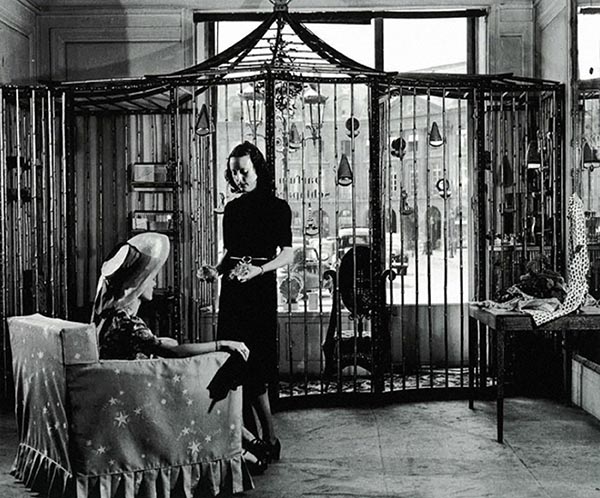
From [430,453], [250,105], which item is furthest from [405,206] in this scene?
[430,453]

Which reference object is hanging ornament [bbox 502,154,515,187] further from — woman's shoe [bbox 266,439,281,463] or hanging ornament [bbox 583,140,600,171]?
woman's shoe [bbox 266,439,281,463]

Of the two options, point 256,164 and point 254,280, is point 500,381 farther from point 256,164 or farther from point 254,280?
point 256,164

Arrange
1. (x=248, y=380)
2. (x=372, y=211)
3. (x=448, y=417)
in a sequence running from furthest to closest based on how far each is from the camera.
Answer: (x=372, y=211) < (x=448, y=417) < (x=248, y=380)

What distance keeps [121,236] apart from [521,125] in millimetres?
3824

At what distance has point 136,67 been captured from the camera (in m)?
8.16

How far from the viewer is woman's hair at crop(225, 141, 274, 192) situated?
4.87 meters

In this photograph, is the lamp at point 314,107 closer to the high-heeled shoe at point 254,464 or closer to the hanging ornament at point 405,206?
the hanging ornament at point 405,206

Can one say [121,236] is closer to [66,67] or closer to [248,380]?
[66,67]

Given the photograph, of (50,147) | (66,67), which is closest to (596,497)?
(50,147)

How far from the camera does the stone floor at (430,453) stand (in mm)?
4492

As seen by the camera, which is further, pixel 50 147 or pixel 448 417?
pixel 50 147

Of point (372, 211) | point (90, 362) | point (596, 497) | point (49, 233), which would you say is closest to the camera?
point (90, 362)

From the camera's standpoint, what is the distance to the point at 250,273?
4.80 meters

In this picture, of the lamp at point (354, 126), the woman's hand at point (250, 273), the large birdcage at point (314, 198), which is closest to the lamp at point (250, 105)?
the large birdcage at point (314, 198)
